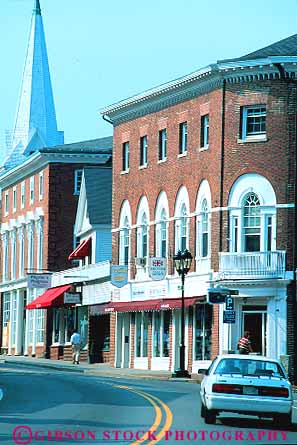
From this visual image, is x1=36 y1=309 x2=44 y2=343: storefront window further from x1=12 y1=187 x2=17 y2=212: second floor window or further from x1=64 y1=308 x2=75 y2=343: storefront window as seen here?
x1=12 y1=187 x2=17 y2=212: second floor window

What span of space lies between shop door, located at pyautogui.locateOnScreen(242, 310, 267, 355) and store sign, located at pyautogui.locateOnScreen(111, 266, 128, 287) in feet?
31.7

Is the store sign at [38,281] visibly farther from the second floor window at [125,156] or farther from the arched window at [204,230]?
the arched window at [204,230]

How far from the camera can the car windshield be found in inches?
1000

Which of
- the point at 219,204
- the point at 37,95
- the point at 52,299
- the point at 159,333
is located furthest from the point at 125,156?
the point at 37,95

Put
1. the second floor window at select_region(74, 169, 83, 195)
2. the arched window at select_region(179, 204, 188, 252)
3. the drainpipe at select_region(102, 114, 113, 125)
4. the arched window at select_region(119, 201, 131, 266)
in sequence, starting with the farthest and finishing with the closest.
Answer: the second floor window at select_region(74, 169, 83, 195), the drainpipe at select_region(102, 114, 113, 125), the arched window at select_region(119, 201, 131, 266), the arched window at select_region(179, 204, 188, 252)

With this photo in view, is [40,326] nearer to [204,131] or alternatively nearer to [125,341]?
[125,341]

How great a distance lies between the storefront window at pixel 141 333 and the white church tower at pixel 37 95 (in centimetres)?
4172

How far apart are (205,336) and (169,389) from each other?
16.2 m

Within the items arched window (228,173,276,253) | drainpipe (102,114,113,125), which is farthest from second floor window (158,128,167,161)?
arched window (228,173,276,253)

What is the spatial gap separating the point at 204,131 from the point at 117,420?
3385 centimetres

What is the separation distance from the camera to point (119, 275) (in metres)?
63.2

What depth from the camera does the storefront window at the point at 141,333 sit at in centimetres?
6344

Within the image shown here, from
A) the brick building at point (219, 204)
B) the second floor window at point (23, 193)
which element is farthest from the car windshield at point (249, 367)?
the second floor window at point (23, 193)

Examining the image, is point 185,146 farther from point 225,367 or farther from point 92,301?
point 225,367
